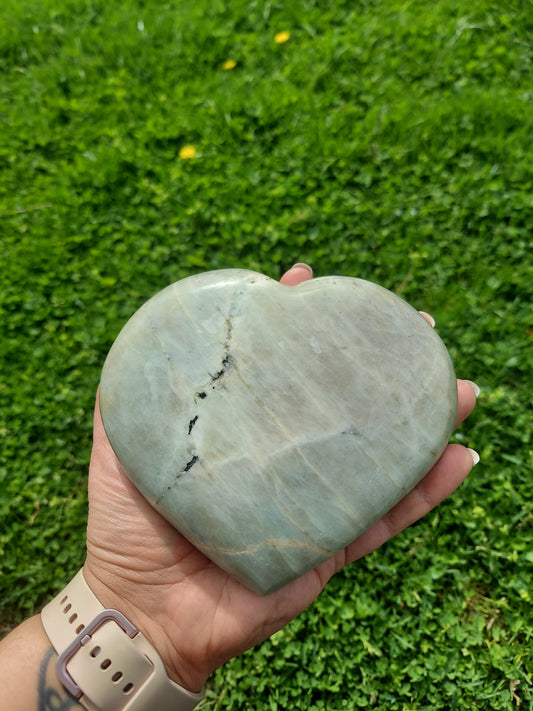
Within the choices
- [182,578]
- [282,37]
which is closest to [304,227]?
[282,37]

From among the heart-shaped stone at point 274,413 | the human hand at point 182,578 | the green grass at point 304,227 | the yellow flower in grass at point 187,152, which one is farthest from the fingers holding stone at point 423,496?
the yellow flower in grass at point 187,152

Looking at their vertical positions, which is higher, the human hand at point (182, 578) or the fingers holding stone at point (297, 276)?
the fingers holding stone at point (297, 276)

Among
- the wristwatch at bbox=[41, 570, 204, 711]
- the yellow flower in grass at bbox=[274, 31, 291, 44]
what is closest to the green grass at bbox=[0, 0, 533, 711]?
the yellow flower in grass at bbox=[274, 31, 291, 44]

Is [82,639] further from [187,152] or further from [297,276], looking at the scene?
[187,152]

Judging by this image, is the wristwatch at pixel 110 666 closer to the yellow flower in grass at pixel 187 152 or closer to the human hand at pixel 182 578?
the human hand at pixel 182 578

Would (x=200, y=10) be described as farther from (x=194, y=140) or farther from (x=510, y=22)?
(x=510, y=22)

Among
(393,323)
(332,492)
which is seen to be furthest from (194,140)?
(332,492)

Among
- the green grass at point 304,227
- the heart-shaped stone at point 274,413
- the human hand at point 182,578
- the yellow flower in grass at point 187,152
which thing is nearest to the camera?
the heart-shaped stone at point 274,413
